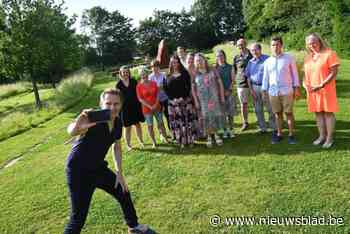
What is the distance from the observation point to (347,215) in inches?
171

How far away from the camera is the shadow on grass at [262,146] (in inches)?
253

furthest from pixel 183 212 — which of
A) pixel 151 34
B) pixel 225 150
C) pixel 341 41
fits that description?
pixel 151 34

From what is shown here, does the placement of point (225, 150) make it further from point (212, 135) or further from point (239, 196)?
point (239, 196)

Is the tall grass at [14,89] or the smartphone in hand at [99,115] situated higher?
the smartphone in hand at [99,115]

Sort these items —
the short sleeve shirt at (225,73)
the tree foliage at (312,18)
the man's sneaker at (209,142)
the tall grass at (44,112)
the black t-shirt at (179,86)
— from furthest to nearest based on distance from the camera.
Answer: the tree foliage at (312,18)
the tall grass at (44,112)
the short sleeve shirt at (225,73)
the man's sneaker at (209,142)
the black t-shirt at (179,86)

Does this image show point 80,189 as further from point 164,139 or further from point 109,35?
point 109,35

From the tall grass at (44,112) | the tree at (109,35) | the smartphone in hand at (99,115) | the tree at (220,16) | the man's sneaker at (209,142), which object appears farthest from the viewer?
the tree at (220,16)

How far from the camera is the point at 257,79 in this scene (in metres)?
7.09

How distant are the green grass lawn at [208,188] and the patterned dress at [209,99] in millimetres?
506

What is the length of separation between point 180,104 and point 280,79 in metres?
1.78

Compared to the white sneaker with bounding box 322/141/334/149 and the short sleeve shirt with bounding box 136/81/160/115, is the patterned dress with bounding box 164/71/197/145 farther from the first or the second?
the white sneaker with bounding box 322/141/334/149

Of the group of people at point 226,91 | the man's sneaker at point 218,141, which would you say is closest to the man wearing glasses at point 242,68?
the group of people at point 226,91

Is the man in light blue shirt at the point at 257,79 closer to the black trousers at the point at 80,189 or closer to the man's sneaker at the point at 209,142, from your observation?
the man's sneaker at the point at 209,142

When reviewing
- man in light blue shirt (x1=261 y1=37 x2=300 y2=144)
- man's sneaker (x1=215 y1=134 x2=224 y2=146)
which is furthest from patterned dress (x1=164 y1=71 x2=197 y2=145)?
man in light blue shirt (x1=261 y1=37 x2=300 y2=144)
